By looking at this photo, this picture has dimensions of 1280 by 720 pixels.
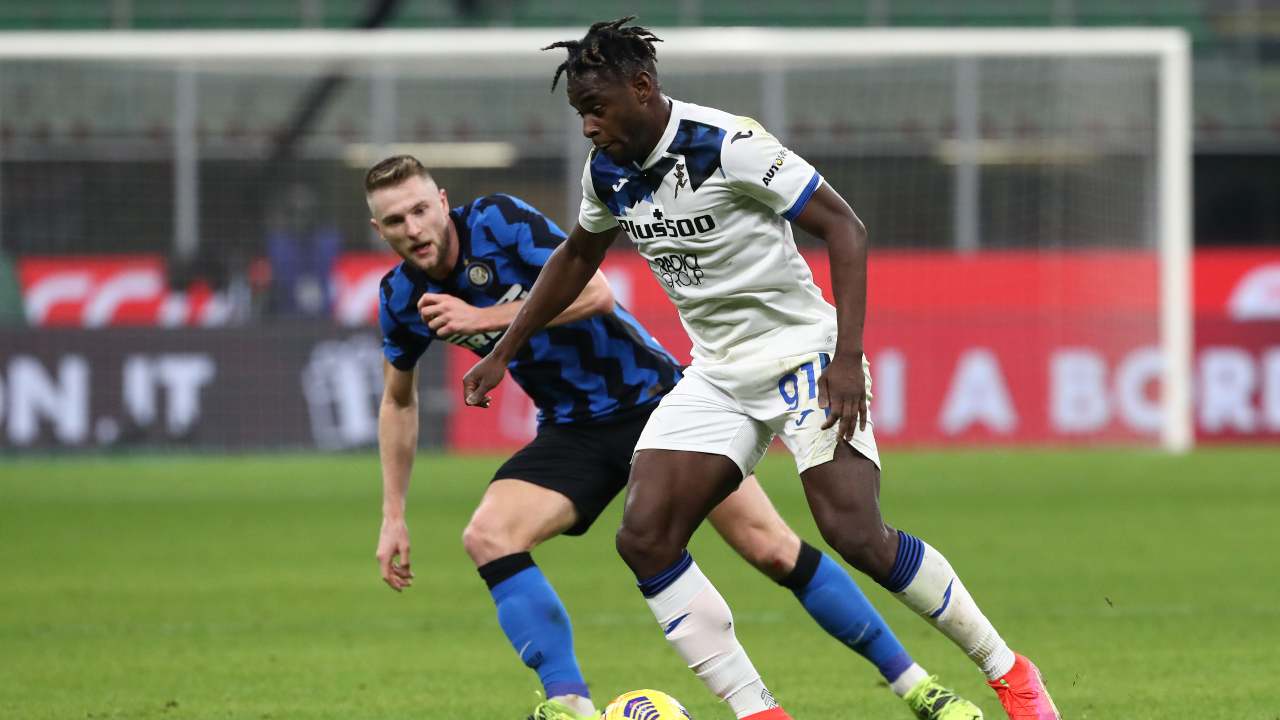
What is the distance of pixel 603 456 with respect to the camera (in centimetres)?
562

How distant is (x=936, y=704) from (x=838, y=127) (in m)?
12.4

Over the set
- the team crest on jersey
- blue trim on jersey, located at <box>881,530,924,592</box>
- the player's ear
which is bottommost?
blue trim on jersey, located at <box>881,530,924,592</box>

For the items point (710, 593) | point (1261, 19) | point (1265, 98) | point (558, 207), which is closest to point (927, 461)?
point (558, 207)

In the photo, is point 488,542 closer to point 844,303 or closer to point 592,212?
point 592,212

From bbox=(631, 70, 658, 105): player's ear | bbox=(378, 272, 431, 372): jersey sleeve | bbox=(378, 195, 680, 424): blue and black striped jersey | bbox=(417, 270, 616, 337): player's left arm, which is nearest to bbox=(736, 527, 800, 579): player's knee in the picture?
bbox=(378, 195, 680, 424): blue and black striped jersey

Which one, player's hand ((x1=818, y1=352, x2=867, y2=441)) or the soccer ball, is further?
the soccer ball

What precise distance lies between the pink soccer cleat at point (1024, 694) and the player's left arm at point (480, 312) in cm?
160

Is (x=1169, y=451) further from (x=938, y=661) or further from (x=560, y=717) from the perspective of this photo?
(x=560, y=717)

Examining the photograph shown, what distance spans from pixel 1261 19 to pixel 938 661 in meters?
18.9

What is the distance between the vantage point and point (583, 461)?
18.3ft

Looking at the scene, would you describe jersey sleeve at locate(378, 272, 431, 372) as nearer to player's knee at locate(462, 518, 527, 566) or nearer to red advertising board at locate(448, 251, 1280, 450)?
player's knee at locate(462, 518, 527, 566)

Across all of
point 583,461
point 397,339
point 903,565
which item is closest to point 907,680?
point 903,565

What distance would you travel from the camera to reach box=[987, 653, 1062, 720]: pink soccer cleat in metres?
4.82

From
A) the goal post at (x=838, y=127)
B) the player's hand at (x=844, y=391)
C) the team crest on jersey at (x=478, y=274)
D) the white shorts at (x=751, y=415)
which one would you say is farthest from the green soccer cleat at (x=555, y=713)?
the goal post at (x=838, y=127)
